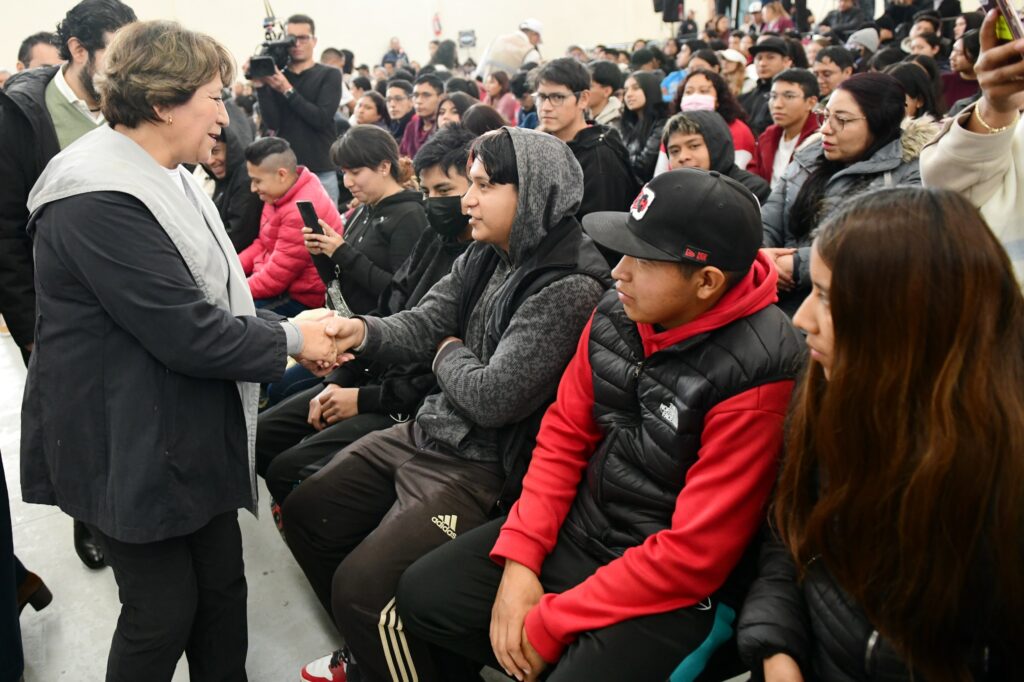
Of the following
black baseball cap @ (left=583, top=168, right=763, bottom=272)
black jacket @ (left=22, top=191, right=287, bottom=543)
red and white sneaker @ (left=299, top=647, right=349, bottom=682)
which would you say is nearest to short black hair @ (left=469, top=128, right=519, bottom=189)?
black baseball cap @ (left=583, top=168, right=763, bottom=272)

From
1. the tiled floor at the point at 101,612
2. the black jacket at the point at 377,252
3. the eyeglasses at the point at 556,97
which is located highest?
the eyeglasses at the point at 556,97

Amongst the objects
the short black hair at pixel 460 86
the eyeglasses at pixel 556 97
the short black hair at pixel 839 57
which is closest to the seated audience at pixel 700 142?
the eyeglasses at pixel 556 97

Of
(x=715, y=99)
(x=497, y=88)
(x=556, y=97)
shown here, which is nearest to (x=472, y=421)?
(x=556, y=97)

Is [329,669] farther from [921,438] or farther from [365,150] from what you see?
[365,150]

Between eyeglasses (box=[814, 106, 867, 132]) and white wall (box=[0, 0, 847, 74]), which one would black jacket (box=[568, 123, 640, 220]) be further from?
white wall (box=[0, 0, 847, 74])

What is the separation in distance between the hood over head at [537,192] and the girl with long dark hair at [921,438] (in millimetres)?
807

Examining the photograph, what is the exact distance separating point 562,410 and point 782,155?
8.59 ft

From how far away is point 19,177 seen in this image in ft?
7.95

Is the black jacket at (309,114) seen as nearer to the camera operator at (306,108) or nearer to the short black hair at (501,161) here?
the camera operator at (306,108)

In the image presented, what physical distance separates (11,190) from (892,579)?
2.72m

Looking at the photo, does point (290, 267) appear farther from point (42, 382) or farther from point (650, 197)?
point (650, 197)

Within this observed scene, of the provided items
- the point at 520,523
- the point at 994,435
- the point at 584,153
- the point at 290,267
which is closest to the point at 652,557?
the point at 520,523

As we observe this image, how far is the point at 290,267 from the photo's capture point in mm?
3215

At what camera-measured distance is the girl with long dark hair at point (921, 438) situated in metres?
1.01
